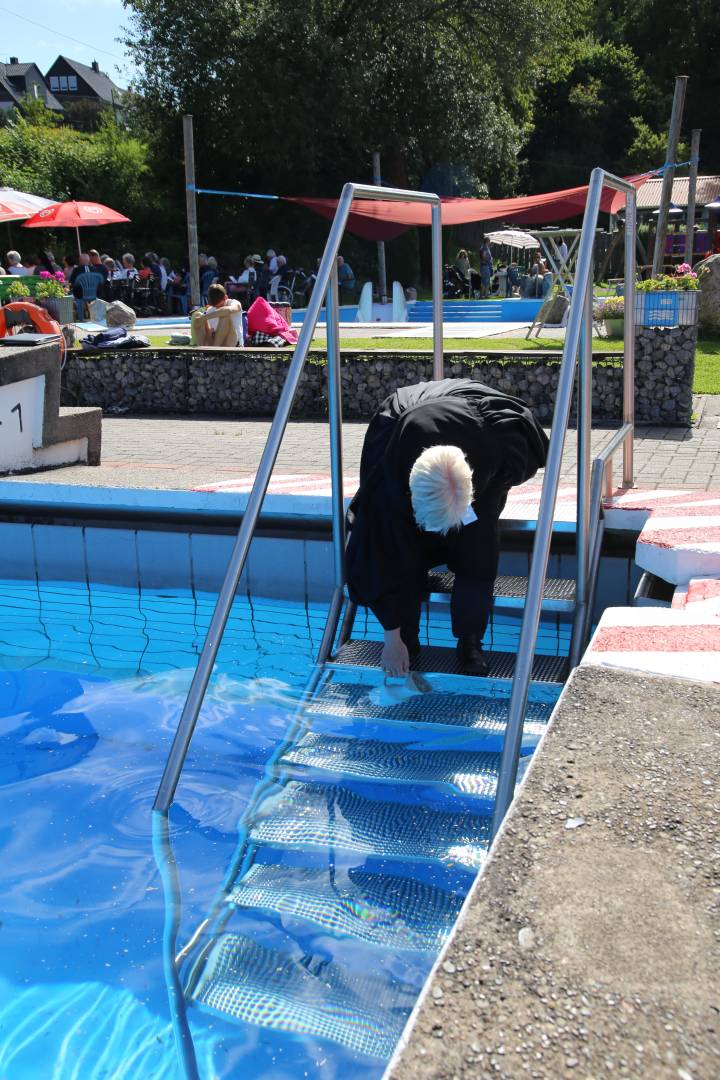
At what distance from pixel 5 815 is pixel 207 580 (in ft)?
6.28

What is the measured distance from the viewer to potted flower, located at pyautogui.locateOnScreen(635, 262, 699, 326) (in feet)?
27.1

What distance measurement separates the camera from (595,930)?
56.1 inches

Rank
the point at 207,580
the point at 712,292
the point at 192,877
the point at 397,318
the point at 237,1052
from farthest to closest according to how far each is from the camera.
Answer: the point at 397,318 < the point at 712,292 < the point at 207,580 < the point at 192,877 < the point at 237,1052

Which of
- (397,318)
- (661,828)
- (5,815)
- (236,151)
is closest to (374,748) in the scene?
(5,815)

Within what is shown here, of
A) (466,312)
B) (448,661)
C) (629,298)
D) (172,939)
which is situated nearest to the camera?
(172,939)

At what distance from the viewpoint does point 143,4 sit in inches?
1169

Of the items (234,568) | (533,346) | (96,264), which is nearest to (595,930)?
(234,568)

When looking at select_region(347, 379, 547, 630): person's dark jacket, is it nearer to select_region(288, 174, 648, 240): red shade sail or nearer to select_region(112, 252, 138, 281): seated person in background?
select_region(288, 174, 648, 240): red shade sail

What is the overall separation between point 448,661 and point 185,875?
4.10ft

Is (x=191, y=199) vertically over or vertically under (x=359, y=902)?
over

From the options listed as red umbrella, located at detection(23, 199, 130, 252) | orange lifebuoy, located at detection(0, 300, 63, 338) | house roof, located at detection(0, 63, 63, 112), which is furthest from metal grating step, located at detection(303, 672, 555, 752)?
house roof, located at detection(0, 63, 63, 112)

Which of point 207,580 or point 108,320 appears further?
point 108,320

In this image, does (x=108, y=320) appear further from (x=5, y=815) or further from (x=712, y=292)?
(x=5, y=815)

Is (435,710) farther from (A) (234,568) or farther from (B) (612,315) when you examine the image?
(B) (612,315)
